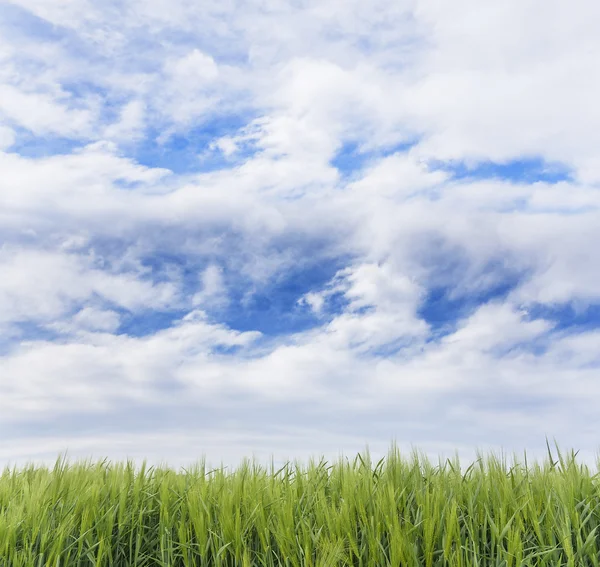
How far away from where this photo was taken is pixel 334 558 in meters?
3.32

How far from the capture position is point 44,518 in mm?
4117

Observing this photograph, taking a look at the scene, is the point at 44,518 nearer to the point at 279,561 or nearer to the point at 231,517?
the point at 231,517

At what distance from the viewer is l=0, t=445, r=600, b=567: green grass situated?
353 centimetres

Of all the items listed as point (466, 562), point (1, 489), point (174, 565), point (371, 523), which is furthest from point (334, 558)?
point (1, 489)

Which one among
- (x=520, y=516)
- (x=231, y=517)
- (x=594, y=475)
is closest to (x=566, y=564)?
(x=520, y=516)

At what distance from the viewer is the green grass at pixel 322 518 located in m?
3.53

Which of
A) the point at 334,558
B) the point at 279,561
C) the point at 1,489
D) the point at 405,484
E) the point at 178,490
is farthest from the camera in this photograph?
the point at 1,489

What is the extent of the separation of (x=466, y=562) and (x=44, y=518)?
2.82 meters

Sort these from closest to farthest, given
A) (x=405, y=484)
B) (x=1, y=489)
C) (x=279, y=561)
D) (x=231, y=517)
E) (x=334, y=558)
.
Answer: (x=334, y=558) → (x=279, y=561) → (x=231, y=517) → (x=405, y=484) → (x=1, y=489)

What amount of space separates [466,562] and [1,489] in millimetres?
3803

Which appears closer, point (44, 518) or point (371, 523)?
point (371, 523)

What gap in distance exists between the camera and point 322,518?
3.81 m

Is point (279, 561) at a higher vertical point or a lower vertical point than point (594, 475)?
lower

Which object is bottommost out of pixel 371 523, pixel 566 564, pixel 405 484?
pixel 566 564
